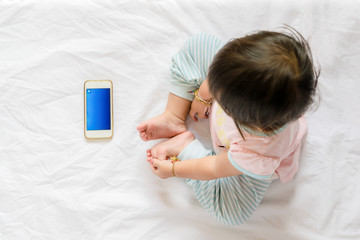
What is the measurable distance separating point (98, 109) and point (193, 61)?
0.82 feet

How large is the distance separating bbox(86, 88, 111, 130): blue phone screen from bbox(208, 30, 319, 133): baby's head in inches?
14.9

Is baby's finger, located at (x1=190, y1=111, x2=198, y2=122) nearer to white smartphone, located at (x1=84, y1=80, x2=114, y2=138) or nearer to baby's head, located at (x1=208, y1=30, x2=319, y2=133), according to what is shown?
white smartphone, located at (x1=84, y1=80, x2=114, y2=138)

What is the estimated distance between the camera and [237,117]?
525mm

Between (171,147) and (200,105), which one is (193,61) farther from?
(171,147)

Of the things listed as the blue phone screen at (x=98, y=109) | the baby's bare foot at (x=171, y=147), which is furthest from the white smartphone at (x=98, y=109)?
the baby's bare foot at (x=171, y=147)

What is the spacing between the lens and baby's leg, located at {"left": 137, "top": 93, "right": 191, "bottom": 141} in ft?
2.59

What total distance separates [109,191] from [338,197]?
51cm

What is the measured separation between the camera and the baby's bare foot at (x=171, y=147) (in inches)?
31.3

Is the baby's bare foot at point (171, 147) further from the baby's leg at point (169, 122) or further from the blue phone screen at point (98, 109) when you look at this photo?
the blue phone screen at point (98, 109)

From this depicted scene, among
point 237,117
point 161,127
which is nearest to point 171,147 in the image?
point 161,127

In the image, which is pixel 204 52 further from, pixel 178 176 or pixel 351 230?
pixel 351 230

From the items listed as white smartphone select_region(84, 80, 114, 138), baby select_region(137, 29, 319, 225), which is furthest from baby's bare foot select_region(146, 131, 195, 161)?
white smartphone select_region(84, 80, 114, 138)

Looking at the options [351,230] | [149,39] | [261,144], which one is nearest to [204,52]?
[149,39]

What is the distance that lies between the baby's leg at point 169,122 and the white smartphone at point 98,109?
3.5 inches
